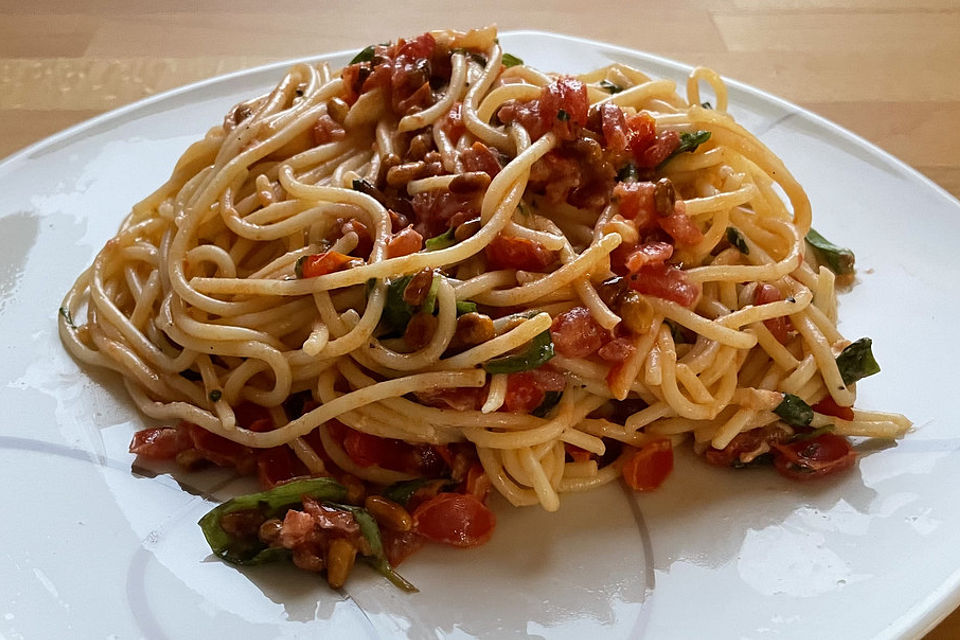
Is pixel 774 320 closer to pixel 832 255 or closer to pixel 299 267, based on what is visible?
pixel 832 255

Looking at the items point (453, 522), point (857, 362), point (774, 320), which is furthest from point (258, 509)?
point (857, 362)

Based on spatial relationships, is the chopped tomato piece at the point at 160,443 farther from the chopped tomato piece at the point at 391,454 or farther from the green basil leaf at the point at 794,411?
the green basil leaf at the point at 794,411

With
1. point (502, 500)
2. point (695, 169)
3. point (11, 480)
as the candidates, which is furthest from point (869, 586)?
point (11, 480)

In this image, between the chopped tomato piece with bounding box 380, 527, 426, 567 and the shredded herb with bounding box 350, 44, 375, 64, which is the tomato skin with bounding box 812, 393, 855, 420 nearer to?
the chopped tomato piece with bounding box 380, 527, 426, 567

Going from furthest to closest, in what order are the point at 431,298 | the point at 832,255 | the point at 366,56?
the point at 366,56 → the point at 832,255 → the point at 431,298

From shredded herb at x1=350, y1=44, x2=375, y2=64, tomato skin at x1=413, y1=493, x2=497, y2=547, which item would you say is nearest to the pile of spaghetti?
tomato skin at x1=413, y1=493, x2=497, y2=547

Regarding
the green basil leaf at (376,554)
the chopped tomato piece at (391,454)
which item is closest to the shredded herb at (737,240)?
the chopped tomato piece at (391,454)

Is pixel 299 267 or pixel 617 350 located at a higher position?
pixel 299 267
